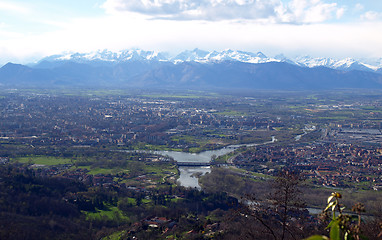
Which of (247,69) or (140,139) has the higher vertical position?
Answer: (247,69)

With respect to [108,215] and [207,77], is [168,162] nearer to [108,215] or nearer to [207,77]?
[108,215]

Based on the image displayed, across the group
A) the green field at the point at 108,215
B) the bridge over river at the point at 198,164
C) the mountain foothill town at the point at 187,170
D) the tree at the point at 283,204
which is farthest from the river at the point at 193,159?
the tree at the point at 283,204

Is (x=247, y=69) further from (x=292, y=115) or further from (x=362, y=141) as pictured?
(x=362, y=141)

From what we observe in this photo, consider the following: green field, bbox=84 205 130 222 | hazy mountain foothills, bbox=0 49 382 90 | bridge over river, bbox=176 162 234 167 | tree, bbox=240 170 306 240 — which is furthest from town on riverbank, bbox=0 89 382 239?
hazy mountain foothills, bbox=0 49 382 90

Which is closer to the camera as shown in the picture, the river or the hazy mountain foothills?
the river

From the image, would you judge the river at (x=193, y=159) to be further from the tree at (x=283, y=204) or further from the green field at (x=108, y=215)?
the tree at (x=283, y=204)

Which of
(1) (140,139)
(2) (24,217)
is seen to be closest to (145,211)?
(2) (24,217)

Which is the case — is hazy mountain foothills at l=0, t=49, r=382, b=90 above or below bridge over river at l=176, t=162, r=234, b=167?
above

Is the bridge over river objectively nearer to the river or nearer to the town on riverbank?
the town on riverbank
